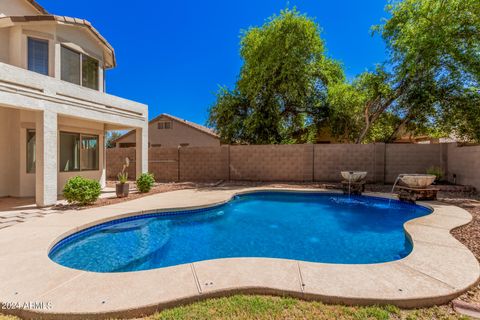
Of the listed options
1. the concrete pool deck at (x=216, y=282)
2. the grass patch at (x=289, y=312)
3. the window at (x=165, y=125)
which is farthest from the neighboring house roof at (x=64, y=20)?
the window at (x=165, y=125)

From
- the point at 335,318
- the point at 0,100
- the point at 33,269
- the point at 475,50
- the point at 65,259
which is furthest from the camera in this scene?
the point at 475,50

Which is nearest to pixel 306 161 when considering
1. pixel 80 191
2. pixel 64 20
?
pixel 80 191

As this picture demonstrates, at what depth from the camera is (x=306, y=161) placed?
12.7 metres

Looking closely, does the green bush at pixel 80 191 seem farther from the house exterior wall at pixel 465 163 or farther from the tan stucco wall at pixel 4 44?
the house exterior wall at pixel 465 163

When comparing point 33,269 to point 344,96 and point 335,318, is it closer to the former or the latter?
point 335,318

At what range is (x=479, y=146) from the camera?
9.13 m

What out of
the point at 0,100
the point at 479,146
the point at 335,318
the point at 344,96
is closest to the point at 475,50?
the point at 479,146

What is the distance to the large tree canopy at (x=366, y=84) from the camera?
1088 centimetres

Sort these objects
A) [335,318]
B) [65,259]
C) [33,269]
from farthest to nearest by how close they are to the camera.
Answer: [65,259]
[33,269]
[335,318]

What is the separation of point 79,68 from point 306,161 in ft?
35.3

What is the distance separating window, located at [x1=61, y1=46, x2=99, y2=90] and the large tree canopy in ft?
27.4

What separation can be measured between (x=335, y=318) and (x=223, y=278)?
1.32m

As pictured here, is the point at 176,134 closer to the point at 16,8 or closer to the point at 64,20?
the point at 16,8

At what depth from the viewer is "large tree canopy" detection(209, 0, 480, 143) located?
428 inches
